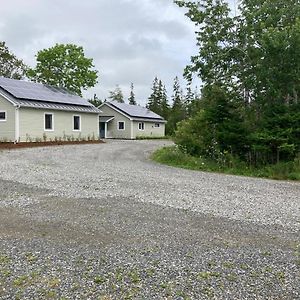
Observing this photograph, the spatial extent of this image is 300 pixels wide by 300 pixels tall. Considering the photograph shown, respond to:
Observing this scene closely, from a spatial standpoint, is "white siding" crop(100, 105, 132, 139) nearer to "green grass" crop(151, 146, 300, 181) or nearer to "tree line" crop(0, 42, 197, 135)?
"tree line" crop(0, 42, 197, 135)

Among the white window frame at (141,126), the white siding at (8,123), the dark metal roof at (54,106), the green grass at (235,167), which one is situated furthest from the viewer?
the white window frame at (141,126)

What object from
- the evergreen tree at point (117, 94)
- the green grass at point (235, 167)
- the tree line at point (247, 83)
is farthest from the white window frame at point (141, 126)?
the evergreen tree at point (117, 94)

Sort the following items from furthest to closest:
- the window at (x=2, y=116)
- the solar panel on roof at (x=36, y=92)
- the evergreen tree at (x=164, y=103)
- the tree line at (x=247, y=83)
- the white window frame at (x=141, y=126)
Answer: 1. the evergreen tree at (x=164, y=103)
2. the white window frame at (x=141, y=126)
3. the solar panel on roof at (x=36, y=92)
4. the window at (x=2, y=116)
5. the tree line at (x=247, y=83)

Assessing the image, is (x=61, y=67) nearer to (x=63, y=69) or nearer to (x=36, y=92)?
(x=63, y=69)

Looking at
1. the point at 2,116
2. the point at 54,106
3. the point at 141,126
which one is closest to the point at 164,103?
the point at 141,126

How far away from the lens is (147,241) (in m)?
4.29

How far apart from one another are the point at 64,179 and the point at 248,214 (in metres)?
5.08

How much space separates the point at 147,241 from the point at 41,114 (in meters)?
19.1

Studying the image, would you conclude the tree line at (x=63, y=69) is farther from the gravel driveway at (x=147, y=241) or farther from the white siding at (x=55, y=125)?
the gravel driveway at (x=147, y=241)

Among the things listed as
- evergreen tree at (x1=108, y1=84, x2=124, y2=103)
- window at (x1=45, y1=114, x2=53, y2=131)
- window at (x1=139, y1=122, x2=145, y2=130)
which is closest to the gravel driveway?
window at (x1=45, y1=114, x2=53, y2=131)

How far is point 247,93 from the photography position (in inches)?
535

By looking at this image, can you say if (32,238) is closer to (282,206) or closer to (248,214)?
(248,214)

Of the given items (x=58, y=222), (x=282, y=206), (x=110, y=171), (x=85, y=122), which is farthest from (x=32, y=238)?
(x=85, y=122)

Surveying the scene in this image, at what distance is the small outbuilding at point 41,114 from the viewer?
805 inches
